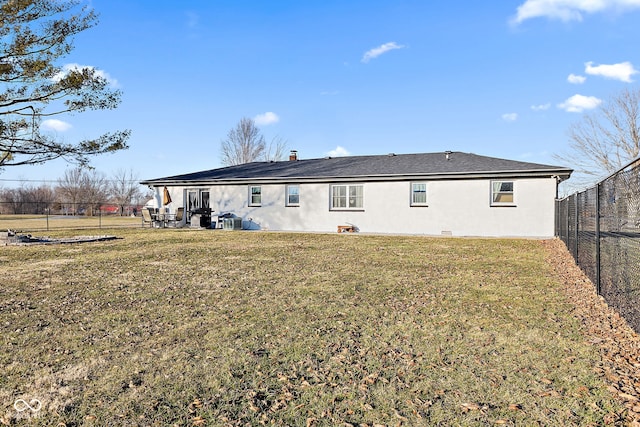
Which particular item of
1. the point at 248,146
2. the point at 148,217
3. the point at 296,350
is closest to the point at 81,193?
the point at 248,146

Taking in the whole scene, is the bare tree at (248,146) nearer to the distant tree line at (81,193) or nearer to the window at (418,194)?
the distant tree line at (81,193)

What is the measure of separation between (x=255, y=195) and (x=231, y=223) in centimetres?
192

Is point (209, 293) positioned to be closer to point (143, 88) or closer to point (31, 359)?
point (31, 359)

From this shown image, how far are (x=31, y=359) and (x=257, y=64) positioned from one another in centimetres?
2184

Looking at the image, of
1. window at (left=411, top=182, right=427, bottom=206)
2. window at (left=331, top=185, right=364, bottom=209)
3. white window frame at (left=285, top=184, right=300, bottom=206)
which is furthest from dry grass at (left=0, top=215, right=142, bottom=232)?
window at (left=411, top=182, right=427, bottom=206)

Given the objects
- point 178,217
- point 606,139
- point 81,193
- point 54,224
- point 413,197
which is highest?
point 606,139

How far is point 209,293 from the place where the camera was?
5.88 m

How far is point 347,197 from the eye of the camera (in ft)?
60.3

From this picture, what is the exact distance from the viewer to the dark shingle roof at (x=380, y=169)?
15719 millimetres

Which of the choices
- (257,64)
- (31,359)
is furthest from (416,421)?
(257,64)

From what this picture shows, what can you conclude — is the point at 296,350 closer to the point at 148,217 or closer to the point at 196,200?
the point at 196,200

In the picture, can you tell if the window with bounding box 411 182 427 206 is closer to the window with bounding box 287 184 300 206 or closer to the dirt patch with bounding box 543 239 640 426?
the window with bounding box 287 184 300 206

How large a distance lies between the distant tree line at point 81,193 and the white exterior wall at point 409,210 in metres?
34.4

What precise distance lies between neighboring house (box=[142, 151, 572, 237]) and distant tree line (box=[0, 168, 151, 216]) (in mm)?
33057
